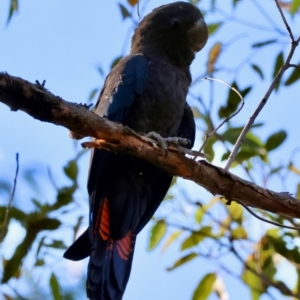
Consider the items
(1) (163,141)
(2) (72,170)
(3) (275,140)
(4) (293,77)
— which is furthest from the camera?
(4) (293,77)

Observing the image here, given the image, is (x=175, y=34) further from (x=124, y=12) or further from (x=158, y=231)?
(x=158, y=231)

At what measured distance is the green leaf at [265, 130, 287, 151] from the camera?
3.53 meters

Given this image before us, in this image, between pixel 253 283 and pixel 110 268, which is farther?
pixel 253 283

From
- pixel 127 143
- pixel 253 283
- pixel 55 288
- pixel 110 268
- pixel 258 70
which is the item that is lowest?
pixel 55 288

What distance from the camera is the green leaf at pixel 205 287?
11.7ft

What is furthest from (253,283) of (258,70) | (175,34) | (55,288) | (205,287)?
(175,34)

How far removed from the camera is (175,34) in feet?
10.6

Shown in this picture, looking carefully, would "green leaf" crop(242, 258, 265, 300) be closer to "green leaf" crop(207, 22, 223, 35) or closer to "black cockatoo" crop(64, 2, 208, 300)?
"black cockatoo" crop(64, 2, 208, 300)

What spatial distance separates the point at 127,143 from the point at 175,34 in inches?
44.1

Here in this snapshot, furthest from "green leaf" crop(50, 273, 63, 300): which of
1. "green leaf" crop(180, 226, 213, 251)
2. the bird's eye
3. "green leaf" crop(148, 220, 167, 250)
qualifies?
the bird's eye

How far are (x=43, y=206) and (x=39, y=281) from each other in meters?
0.33

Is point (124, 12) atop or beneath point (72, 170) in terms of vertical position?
atop

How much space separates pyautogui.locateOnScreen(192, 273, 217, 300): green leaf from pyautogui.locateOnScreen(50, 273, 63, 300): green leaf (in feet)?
3.34

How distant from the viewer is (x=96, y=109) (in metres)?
3.04
